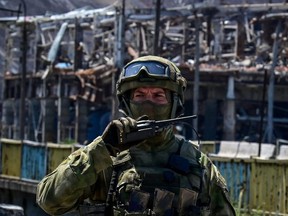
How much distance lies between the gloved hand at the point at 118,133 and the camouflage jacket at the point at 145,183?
81 mm

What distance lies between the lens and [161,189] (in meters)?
3.66

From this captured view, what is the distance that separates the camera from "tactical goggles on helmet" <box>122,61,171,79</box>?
3729 mm

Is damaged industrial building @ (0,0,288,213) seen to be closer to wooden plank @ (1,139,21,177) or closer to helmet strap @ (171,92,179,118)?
wooden plank @ (1,139,21,177)

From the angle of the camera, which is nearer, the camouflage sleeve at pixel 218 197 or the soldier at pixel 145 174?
the soldier at pixel 145 174

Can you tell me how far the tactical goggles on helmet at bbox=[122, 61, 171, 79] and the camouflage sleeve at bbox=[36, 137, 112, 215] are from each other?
416 mm

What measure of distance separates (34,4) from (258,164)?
5384 cm

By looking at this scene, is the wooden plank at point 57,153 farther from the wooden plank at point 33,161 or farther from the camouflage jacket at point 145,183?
the camouflage jacket at point 145,183

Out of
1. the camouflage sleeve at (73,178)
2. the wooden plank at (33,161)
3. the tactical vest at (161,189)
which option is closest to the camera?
the camouflage sleeve at (73,178)

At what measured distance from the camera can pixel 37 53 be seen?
45969mm

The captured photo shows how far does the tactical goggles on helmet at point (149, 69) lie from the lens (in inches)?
147

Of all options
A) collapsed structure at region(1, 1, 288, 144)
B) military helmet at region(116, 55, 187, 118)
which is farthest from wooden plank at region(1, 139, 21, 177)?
collapsed structure at region(1, 1, 288, 144)

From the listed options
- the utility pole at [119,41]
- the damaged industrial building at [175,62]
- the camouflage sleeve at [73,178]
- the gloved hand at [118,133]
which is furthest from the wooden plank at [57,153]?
the utility pole at [119,41]

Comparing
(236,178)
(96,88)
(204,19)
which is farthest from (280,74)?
(236,178)

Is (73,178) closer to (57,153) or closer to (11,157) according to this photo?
(57,153)
